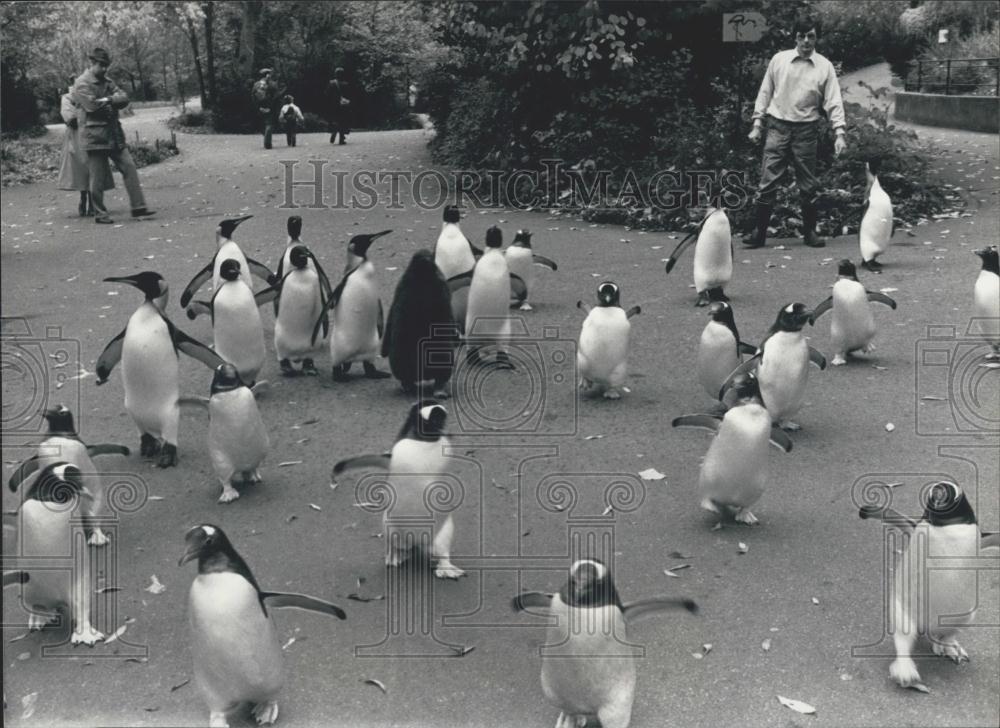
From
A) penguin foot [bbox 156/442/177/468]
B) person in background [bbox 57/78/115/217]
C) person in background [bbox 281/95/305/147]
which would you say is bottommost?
penguin foot [bbox 156/442/177/468]

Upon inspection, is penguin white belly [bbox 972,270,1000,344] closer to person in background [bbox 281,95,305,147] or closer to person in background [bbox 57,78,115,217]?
person in background [bbox 57,78,115,217]

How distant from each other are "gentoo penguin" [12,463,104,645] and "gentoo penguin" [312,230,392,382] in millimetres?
2737

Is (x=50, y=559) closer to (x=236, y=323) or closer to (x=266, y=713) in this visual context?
(x=266, y=713)

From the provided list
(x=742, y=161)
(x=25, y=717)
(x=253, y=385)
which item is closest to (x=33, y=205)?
(x=253, y=385)

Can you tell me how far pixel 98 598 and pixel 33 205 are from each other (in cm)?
916

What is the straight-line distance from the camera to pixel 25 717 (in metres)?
3.32

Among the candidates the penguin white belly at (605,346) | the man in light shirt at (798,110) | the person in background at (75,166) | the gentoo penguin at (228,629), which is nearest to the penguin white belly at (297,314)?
the penguin white belly at (605,346)

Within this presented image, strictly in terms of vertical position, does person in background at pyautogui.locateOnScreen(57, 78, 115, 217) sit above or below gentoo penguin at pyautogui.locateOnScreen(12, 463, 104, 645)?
above

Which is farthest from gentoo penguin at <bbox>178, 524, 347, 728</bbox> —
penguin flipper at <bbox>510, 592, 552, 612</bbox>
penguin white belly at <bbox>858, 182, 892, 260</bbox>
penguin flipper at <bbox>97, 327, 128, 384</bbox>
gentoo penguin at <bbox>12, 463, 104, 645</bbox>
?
penguin white belly at <bbox>858, 182, 892, 260</bbox>

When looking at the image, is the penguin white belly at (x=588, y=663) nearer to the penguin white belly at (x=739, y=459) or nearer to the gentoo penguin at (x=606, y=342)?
the penguin white belly at (x=739, y=459)

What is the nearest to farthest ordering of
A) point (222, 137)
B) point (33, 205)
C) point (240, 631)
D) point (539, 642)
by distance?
point (240, 631)
point (539, 642)
point (33, 205)
point (222, 137)

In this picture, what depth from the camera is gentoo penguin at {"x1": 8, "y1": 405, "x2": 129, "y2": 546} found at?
416 centimetres

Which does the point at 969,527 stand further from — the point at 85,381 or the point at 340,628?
the point at 85,381

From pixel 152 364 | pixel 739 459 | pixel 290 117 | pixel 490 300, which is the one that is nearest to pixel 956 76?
pixel 290 117
